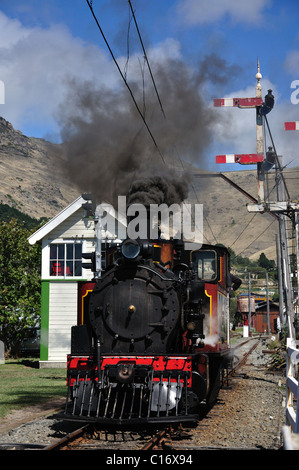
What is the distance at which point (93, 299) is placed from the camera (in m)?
9.73

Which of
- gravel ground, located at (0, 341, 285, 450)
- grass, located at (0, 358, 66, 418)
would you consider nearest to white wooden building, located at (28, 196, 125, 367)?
grass, located at (0, 358, 66, 418)

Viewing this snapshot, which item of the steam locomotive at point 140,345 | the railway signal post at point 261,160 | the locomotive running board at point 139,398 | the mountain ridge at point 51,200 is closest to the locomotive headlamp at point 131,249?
the steam locomotive at point 140,345

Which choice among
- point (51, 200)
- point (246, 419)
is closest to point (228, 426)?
point (246, 419)

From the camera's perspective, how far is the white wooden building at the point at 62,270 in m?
21.6

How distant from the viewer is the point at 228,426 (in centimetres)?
964

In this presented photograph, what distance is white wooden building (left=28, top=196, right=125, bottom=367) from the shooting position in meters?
21.6

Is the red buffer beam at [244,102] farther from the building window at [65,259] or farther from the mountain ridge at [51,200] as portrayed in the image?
the mountain ridge at [51,200]

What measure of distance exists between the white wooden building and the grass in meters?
0.93

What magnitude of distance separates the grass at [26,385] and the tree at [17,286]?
1838mm

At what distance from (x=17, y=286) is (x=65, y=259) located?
3538mm

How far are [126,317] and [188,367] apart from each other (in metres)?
1.25

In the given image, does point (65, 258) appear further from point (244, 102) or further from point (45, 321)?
point (244, 102)

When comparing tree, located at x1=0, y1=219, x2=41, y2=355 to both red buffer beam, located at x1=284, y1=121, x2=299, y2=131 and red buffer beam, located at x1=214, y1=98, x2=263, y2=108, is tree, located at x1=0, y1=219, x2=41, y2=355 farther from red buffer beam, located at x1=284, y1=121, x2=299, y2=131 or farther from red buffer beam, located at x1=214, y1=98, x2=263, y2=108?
red buffer beam, located at x1=284, y1=121, x2=299, y2=131
